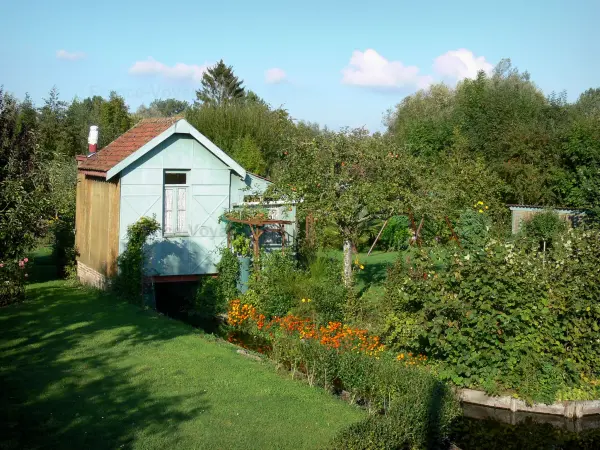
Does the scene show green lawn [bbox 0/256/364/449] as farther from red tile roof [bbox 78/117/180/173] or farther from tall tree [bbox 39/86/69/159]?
tall tree [bbox 39/86/69/159]

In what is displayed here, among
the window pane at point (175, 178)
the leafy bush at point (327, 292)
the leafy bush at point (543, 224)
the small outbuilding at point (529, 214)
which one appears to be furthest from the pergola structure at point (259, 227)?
the small outbuilding at point (529, 214)

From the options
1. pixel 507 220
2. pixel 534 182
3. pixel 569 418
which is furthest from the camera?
pixel 534 182

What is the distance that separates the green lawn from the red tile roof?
17.8 feet

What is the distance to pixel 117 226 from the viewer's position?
1855 centimetres

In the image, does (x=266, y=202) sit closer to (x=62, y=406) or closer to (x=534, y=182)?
(x=62, y=406)

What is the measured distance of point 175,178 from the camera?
1906 cm

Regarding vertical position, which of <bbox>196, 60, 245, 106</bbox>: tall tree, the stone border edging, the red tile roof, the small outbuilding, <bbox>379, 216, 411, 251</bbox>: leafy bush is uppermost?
<bbox>196, 60, 245, 106</bbox>: tall tree

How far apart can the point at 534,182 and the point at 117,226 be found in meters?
21.2

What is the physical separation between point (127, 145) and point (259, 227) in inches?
184

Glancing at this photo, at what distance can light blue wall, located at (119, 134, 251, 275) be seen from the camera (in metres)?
18.5

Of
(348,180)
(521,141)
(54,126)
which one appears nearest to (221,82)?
(54,126)

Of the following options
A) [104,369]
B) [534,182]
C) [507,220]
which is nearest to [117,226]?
[104,369]

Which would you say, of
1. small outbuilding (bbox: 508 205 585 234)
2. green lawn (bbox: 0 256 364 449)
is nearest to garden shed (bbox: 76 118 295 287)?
green lawn (bbox: 0 256 364 449)

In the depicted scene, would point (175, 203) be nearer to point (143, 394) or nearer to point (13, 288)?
point (13, 288)
